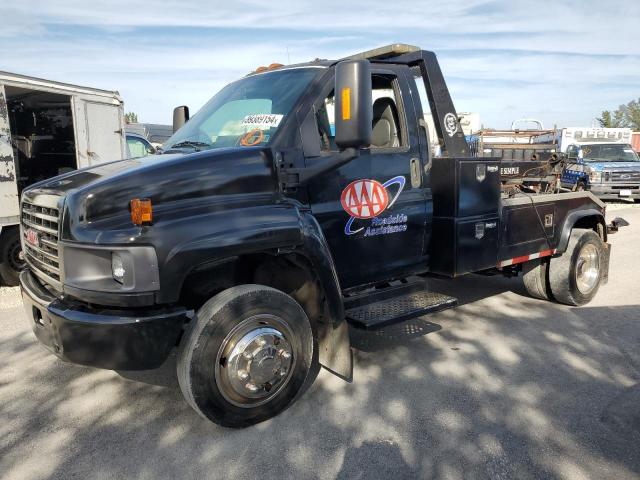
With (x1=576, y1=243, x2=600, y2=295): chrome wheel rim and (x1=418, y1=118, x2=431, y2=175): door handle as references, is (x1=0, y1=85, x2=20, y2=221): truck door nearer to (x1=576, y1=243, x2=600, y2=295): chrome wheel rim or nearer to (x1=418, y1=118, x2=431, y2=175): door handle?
(x1=418, y1=118, x2=431, y2=175): door handle

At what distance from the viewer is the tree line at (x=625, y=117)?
6094cm

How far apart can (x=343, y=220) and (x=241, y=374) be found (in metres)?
1.26

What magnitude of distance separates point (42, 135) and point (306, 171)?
7.94 metres

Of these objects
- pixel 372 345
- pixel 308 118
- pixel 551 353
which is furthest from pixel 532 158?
pixel 308 118

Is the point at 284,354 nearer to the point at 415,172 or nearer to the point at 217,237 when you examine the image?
the point at 217,237

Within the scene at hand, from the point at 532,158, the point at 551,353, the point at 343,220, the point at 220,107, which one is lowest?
the point at 551,353

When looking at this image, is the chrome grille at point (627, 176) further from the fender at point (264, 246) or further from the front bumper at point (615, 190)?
the fender at point (264, 246)

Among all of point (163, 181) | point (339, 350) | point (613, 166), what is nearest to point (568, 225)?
point (339, 350)

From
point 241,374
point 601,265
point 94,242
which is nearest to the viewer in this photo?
point 94,242

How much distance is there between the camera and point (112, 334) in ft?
8.91

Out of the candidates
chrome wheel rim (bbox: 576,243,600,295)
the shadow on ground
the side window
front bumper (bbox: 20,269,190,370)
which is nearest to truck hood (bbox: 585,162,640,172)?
chrome wheel rim (bbox: 576,243,600,295)

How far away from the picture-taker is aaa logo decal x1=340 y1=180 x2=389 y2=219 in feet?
12.0

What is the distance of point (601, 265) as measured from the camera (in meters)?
5.80

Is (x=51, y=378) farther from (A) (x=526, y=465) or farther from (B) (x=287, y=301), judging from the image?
(A) (x=526, y=465)
